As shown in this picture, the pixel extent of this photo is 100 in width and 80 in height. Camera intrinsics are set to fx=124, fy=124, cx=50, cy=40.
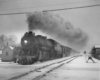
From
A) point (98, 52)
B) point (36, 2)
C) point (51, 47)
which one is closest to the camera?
point (36, 2)

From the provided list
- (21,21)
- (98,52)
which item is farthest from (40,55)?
(98,52)

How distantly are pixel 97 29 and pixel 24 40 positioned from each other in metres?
8.72

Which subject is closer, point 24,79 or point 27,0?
point 24,79

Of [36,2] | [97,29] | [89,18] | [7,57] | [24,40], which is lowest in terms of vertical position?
[7,57]

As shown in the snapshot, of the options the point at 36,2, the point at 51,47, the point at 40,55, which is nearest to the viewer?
the point at 36,2

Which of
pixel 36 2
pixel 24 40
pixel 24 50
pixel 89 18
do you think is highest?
pixel 36 2

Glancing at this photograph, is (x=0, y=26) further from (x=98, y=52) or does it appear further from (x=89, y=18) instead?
(x=98, y=52)

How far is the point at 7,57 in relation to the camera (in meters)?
21.7

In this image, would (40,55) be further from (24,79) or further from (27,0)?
(24,79)

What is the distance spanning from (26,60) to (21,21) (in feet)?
17.1

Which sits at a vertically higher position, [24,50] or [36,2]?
[36,2]

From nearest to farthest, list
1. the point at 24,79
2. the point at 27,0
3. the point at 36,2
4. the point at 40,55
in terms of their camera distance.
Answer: the point at 24,79, the point at 36,2, the point at 27,0, the point at 40,55

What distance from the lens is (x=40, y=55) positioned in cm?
1557

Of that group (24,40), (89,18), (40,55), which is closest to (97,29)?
(89,18)
